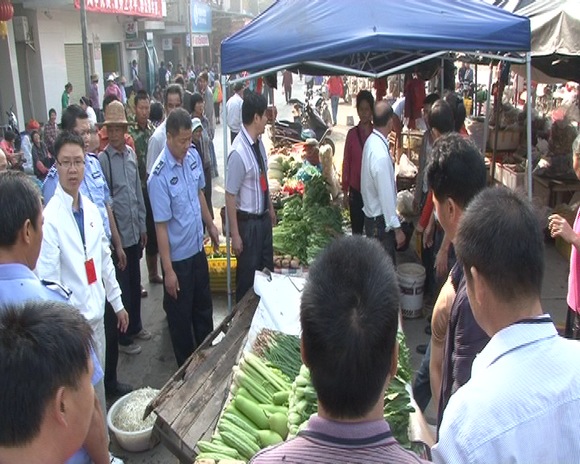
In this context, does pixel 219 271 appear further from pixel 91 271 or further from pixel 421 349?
pixel 91 271

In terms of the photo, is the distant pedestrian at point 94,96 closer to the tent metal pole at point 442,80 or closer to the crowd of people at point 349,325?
the tent metal pole at point 442,80

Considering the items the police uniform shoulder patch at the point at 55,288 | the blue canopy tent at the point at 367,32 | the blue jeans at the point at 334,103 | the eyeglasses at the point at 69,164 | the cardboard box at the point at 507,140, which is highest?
the blue canopy tent at the point at 367,32

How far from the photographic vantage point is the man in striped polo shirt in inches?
45.7

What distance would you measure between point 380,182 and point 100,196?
7.50 ft

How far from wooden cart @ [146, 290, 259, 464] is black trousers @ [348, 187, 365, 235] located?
2297mm

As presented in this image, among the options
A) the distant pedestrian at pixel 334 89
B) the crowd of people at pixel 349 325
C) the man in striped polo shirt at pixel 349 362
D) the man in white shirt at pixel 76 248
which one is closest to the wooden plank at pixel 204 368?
the man in white shirt at pixel 76 248

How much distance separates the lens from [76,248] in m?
3.07

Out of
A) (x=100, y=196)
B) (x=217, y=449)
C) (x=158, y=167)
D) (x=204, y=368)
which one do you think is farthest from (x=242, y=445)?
(x=100, y=196)

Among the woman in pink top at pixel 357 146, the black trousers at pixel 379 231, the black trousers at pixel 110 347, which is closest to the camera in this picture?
the black trousers at pixel 110 347

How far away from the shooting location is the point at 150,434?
3576 millimetres

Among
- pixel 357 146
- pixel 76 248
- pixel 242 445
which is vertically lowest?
pixel 242 445

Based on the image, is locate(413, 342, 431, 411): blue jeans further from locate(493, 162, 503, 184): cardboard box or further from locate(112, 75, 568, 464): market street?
locate(493, 162, 503, 184): cardboard box

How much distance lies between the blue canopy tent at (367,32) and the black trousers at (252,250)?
1245 mm

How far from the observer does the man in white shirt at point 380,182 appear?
4.71 m
